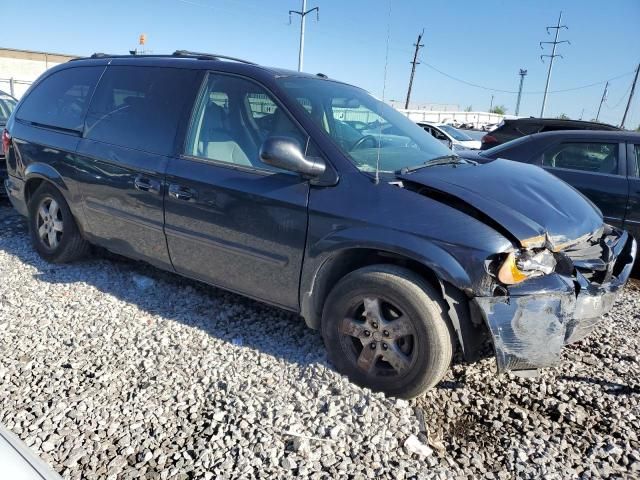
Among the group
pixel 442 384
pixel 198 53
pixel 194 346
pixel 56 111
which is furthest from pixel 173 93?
pixel 442 384

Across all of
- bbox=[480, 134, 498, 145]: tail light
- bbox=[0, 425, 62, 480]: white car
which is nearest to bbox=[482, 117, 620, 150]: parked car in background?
bbox=[480, 134, 498, 145]: tail light

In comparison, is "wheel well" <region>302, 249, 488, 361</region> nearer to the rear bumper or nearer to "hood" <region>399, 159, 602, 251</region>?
"hood" <region>399, 159, 602, 251</region>

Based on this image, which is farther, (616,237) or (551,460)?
(616,237)

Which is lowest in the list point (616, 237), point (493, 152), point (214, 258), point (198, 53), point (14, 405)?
point (14, 405)

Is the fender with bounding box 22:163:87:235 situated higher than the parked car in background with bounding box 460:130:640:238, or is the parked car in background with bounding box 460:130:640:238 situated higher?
the parked car in background with bounding box 460:130:640:238

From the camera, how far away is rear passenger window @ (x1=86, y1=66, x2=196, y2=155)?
364 centimetres

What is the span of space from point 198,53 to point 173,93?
1.98 ft

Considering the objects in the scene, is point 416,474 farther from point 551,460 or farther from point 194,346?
point 194,346

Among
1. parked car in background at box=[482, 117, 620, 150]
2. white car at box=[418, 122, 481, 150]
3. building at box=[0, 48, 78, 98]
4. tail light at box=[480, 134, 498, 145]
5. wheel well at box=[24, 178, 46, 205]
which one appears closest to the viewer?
wheel well at box=[24, 178, 46, 205]

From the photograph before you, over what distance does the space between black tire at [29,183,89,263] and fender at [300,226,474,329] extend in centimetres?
256

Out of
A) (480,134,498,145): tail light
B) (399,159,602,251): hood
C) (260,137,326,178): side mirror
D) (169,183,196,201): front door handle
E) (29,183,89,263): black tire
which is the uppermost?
(480,134,498,145): tail light

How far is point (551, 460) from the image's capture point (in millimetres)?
2412

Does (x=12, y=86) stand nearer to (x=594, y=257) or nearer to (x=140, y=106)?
(x=140, y=106)

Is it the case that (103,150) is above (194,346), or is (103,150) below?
above
